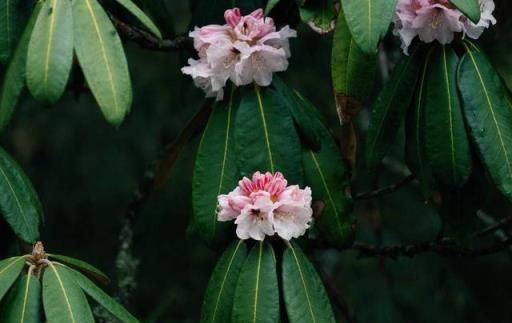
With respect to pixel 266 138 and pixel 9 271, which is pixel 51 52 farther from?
pixel 266 138

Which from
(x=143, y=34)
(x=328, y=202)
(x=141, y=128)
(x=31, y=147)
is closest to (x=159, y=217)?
(x=141, y=128)

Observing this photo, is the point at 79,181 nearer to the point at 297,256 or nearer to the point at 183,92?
the point at 183,92

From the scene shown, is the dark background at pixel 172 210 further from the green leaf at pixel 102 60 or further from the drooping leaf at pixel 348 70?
the green leaf at pixel 102 60

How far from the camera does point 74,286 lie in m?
1.69

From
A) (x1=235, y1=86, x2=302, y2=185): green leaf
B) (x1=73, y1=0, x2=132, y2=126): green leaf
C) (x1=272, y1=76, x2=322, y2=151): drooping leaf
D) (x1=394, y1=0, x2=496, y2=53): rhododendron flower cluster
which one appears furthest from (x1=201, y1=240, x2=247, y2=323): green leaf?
(x1=394, y1=0, x2=496, y2=53): rhododendron flower cluster

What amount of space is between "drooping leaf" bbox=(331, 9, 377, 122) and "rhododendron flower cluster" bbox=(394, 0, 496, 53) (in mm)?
83

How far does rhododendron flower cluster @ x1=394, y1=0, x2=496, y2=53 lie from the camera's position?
1851 millimetres

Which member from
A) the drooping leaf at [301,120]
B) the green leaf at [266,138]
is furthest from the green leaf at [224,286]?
the drooping leaf at [301,120]

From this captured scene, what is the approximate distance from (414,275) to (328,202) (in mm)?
2000

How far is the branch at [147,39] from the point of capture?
214cm

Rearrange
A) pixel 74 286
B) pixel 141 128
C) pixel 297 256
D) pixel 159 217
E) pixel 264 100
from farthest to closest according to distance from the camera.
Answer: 1. pixel 141 128
2. pixel 159 217
3. pixel 264 100
4. pixel 297 256
5. pixel 74 286

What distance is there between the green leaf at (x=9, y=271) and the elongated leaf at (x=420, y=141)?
0.72 m

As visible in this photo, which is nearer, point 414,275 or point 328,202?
point 328,202

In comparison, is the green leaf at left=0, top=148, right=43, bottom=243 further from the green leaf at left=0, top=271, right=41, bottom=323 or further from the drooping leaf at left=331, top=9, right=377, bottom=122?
the drooping leaf at left=331, top=9, right=377, bottom=122
